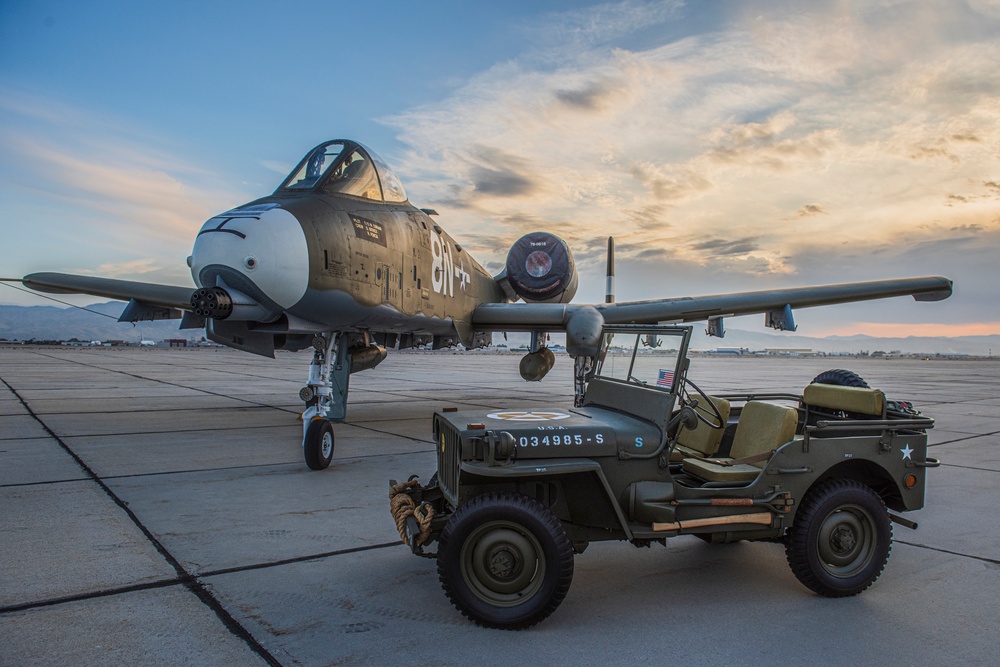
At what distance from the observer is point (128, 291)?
479 inches

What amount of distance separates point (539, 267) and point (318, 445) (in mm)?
9304

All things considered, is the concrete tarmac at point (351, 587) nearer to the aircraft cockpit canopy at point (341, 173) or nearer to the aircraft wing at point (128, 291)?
the aircraft cockpit canopy at point (341, 173)

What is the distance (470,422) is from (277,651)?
1520mm

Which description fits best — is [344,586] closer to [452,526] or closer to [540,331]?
[452,526]

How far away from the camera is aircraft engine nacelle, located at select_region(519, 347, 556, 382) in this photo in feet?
48.4

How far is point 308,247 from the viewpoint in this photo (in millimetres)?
7352

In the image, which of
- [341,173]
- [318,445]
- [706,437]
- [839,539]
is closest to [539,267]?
[341,173]

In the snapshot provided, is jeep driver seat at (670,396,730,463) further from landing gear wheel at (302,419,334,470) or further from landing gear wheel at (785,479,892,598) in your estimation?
landing gear wheel at (302,419,334,470)

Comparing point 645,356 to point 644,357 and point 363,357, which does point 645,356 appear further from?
point 363,357

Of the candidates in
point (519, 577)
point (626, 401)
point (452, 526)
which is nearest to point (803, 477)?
point (626, 401)

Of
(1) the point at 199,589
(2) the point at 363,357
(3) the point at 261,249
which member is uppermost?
(3) the point at 261,249

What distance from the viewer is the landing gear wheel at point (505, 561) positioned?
335 centimetres

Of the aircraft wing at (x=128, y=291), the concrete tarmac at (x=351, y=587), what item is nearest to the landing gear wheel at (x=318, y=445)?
the concrete tarmac at (x=351, y=587)

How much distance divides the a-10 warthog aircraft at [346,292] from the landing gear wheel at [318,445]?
1 cm
